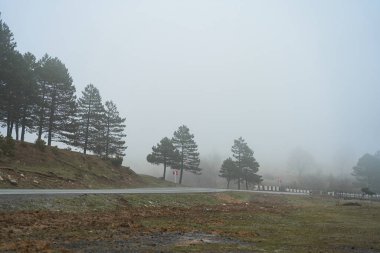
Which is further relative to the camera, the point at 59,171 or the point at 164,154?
the point at 164,154

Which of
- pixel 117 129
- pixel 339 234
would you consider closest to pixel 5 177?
pixel 339 234

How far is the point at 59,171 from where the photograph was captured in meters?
43.3

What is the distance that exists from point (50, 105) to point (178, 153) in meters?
34.9

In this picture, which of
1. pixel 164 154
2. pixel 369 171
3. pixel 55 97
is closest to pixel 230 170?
pixel 164 154

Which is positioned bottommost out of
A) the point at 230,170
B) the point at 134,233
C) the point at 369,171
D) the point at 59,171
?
the point at 134,233

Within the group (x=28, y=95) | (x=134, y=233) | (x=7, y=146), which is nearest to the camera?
(x=134, y=233)

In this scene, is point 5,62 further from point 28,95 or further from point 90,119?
point 90,119

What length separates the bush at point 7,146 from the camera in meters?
39.8

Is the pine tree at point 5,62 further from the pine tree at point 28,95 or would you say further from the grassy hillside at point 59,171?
the grassy hillside at point 59,171

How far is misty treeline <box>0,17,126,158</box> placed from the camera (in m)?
45.9

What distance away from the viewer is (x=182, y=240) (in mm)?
15664

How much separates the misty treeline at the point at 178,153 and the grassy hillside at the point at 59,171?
57.7ft

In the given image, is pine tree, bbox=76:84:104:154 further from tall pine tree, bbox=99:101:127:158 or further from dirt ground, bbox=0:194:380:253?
dirt ground, bbox=0:194:380:253

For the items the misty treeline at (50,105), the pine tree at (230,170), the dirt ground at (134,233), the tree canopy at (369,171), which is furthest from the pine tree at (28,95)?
the tree canopy at (369,171)
